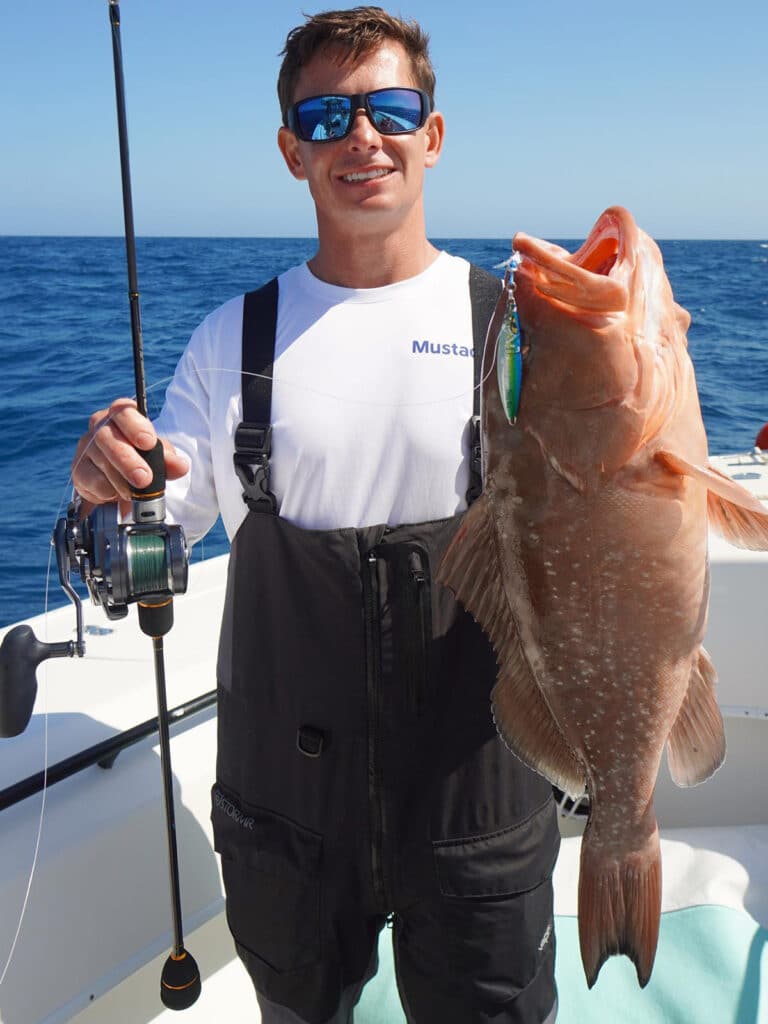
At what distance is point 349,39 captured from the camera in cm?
221

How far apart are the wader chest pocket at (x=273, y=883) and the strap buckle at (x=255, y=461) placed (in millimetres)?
Answer: 766

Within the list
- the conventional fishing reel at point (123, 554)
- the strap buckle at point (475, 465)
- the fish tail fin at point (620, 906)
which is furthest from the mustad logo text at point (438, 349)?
the fish tail fin at point (620, 906)

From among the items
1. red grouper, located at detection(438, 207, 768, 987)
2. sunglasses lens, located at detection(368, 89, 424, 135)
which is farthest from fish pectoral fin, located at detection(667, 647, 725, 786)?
sunglasses lens, located at detection(368, 89, 424, 135)

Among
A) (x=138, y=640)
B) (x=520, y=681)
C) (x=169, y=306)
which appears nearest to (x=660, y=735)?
(x=520, y=681)

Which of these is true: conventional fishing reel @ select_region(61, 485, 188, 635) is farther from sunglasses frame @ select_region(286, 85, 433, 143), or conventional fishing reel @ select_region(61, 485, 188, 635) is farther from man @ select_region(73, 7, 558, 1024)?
sunglasses frame @ select_region(286, 85, 433, 143)

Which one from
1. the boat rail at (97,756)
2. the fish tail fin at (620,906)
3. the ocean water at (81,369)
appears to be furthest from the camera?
the ocean water at (81,369)

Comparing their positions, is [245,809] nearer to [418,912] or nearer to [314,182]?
[418,912]

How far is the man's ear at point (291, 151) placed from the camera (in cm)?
234

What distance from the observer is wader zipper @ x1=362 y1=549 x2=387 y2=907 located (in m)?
2.11

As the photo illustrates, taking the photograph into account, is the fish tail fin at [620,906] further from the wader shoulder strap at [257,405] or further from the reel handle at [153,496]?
the reel handle at [153,496]

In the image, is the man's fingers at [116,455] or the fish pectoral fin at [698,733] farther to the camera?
the man's fingers at [116,455]

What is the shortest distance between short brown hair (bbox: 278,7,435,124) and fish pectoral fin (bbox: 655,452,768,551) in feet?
4.37

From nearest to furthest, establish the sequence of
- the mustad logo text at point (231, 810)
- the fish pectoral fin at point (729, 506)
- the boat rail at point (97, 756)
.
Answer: the fish pectoral fin at point (729, 506), the mustad logo text at point (231, 810), the boat rail at point (97, 756)

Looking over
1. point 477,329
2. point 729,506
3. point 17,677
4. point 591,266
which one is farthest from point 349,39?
point 17,677
